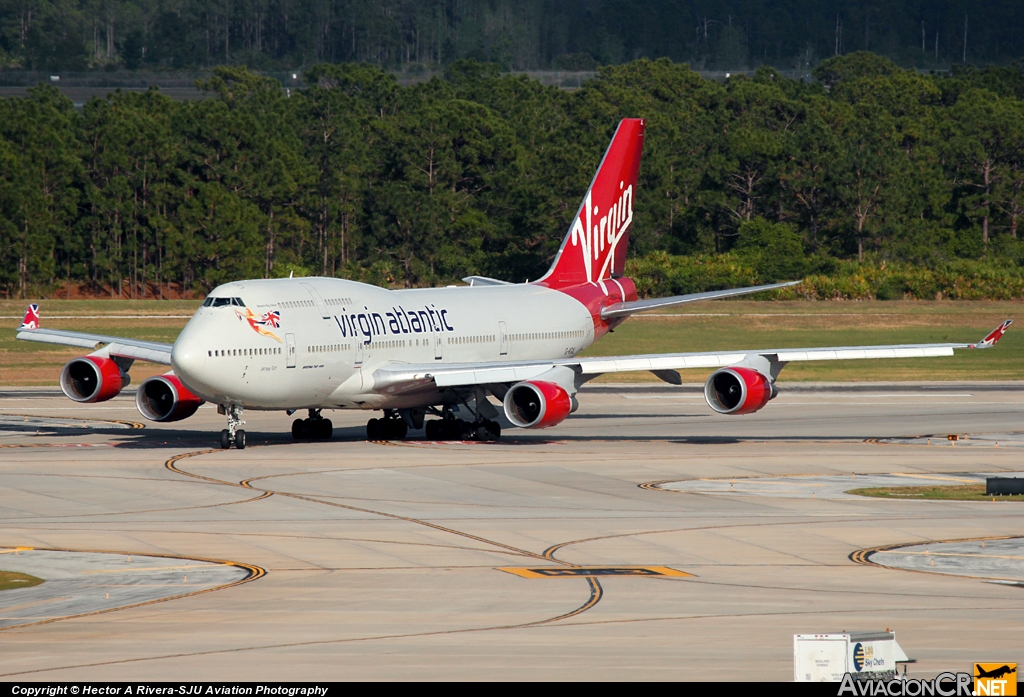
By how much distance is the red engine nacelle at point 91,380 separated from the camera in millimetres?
53062

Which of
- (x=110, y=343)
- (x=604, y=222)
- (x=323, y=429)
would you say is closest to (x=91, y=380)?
(x=110, y=343)

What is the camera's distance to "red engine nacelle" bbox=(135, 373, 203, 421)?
50375 mm

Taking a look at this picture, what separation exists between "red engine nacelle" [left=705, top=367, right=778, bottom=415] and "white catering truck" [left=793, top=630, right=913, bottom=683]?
104ft

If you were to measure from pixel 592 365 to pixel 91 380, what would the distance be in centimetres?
1752

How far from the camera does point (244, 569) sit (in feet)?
94.2

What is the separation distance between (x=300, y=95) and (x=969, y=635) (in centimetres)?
14112

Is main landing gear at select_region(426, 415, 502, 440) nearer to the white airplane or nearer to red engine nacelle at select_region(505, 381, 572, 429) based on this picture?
the white airplane

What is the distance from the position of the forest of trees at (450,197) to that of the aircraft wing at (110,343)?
2541 inches

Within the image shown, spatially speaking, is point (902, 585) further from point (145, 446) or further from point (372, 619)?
point (145, 446)

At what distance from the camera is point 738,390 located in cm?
4997

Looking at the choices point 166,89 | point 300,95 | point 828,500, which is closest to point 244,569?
point 828,500

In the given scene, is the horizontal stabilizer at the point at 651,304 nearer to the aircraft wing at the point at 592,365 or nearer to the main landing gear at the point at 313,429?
the aircraft wing at the point at 592,365

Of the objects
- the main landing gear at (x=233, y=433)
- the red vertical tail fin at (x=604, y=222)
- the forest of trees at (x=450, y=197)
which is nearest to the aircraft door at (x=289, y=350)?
the main landing gear at (x=233, y=433)

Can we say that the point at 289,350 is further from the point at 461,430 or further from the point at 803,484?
the point at 803,484
